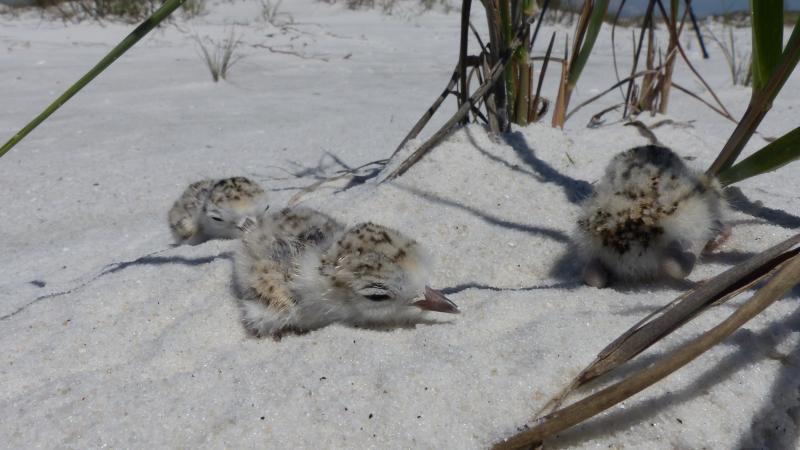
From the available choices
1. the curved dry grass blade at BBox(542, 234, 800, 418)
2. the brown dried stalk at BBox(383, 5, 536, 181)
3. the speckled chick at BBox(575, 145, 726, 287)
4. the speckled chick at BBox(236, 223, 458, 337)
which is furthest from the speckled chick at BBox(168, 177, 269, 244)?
the curved dry grass blade at BBox(542, 234, 800, 418)

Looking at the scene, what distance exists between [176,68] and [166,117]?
1.65m

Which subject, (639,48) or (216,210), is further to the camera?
(639,48)

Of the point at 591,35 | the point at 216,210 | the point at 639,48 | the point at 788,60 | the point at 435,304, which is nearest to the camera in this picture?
the point at 788,60

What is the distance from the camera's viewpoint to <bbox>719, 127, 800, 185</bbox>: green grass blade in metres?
1.65

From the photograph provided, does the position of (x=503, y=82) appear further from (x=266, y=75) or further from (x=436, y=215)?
(x=266, y=75)

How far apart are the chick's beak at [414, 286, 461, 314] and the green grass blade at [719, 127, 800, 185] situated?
0.96 m

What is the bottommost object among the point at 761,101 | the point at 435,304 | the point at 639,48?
the point at 435,304

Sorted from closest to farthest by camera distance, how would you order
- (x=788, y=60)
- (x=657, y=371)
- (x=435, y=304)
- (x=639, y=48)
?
(x=657, y=371)
(x=788, y=60)
(x=435, y=304)
(x=639, y=48)

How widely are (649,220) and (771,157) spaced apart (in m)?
0.41

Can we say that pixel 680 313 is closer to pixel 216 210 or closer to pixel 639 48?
pixel 216 210

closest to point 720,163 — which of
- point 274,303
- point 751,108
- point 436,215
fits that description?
point 751,108

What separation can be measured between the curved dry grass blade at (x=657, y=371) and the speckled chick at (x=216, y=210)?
68.0 inches

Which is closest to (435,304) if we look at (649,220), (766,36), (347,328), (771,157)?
(347,328)

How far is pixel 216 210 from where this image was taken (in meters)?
2.66
